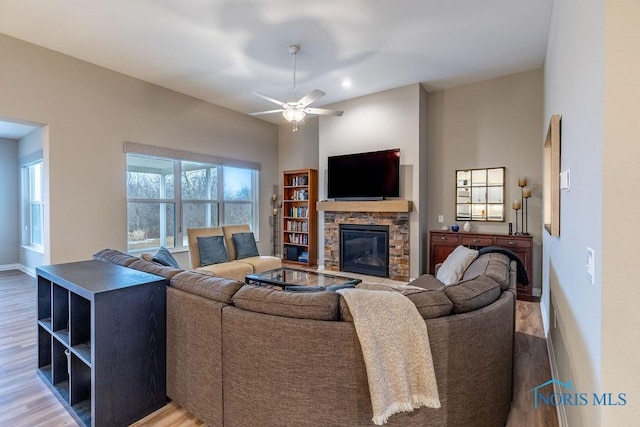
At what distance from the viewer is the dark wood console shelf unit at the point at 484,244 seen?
4.13 meters

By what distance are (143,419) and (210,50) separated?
3.89 metres

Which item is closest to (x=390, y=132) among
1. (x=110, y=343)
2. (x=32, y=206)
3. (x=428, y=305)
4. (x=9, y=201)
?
(x=428, y=305)

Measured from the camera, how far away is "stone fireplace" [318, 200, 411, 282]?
500cm

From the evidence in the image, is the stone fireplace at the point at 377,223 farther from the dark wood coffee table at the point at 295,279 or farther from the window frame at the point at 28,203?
the window frame at the point at 28,203

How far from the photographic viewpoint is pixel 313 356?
4.55 ft

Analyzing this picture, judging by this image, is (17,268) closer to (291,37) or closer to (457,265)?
(291,37)

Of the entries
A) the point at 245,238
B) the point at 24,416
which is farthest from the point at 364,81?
the point at 24,416

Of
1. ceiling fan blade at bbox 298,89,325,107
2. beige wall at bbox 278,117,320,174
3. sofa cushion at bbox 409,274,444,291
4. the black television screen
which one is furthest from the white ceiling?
sofa cushion at bbox 409,274,444,291

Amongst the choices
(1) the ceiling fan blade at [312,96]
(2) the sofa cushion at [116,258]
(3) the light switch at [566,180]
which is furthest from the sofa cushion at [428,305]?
(1) the ceiling fan blade at [312,96]

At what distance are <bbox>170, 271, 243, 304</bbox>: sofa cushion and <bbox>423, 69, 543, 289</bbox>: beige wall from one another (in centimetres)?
407

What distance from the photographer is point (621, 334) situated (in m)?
0.95

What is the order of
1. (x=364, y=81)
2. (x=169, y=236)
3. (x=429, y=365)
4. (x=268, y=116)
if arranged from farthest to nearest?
Result: (x=268, y=116)
(x=169, y=236)
(x=364, y=81)
(x=429, y=365)

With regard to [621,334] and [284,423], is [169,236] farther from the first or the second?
[621,334]

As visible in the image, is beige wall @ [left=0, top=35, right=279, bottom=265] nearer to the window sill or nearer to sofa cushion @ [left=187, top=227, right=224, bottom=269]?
sofa cushion @ [left=187, top=227, right=224, bottom=269]
